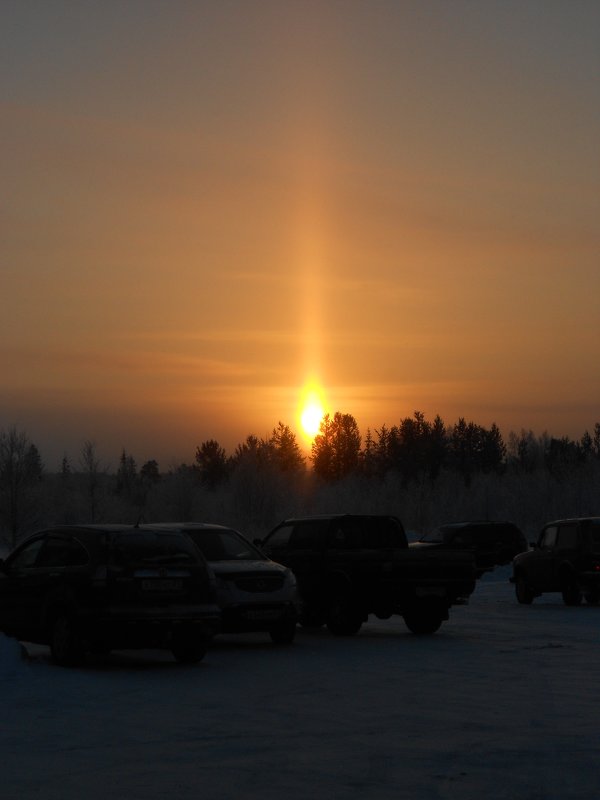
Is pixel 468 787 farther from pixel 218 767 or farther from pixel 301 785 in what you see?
pixel 218 767

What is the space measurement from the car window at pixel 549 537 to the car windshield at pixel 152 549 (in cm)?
1438

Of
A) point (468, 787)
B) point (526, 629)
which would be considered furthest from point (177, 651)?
point (468, 787)

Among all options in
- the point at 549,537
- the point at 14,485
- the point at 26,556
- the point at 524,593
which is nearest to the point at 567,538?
the point at 549,537

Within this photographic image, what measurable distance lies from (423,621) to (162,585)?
6541mm

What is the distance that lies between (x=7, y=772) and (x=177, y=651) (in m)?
8.05

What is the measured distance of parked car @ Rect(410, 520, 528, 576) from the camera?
46469 mm

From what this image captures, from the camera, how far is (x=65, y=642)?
1667 centimetres

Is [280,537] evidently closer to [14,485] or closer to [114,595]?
[114,595]

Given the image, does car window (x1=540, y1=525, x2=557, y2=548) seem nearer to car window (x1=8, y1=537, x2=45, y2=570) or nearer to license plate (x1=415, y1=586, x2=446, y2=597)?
license plate (x1=415, y1=586, x2=446, y2=597)

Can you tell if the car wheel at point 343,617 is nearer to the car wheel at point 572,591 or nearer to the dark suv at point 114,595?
the dark suv at point 114,595

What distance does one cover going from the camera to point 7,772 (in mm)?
9352

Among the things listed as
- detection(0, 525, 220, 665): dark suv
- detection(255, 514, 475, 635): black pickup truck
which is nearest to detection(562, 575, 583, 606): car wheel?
detection(255, 514, 475, 635): black pickup truck

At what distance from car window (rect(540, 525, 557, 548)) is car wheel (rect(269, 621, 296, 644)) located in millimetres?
11778

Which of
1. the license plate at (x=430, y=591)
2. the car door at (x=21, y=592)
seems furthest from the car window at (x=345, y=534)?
the car door at (x=21, y=592)
